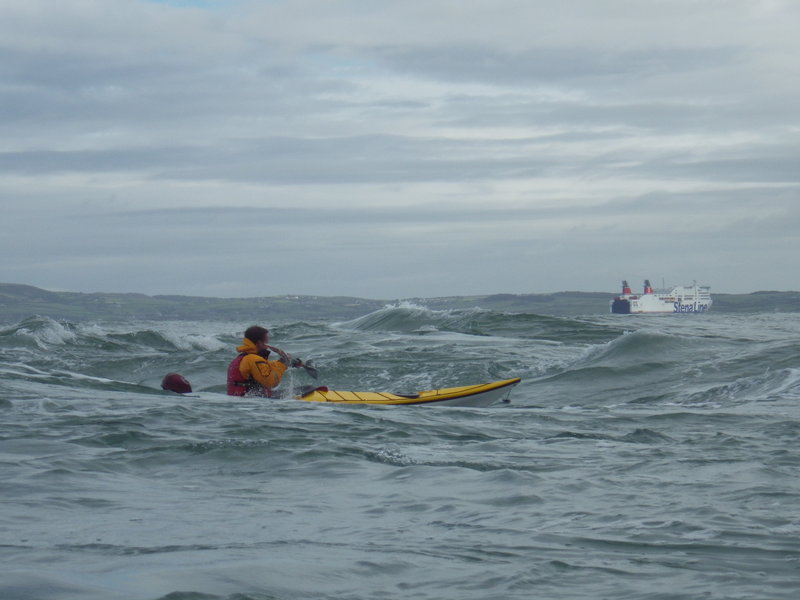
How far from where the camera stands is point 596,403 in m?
16.0

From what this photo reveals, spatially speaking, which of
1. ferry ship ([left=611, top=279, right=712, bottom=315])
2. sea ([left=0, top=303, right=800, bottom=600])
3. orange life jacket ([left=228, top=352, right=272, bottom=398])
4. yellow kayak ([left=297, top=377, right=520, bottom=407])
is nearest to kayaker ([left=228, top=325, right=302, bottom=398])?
orange life jacket ([left=228, top=352, right=272, bottom=398])

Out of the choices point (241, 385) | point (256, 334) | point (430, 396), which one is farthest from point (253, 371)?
point (430, 396)

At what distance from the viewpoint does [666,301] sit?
107 meters

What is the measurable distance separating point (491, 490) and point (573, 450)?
2.44 meters

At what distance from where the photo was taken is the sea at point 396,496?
16.9 feet

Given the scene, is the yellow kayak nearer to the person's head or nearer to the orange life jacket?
the orange life jacket

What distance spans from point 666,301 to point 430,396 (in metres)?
96.8

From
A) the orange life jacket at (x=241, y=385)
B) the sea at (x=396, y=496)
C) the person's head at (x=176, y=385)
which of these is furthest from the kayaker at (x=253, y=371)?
the person's head at (x=176, y=385)

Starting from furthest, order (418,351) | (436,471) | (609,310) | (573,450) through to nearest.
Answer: (609,310) < (418,351) < (573,450) < (436,471)

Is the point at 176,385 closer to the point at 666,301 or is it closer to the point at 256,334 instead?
the point at 256,334

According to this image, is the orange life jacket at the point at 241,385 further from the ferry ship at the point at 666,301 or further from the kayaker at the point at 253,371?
the ferry ship at the point at 666,301

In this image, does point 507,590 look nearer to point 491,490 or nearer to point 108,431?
point 491,490

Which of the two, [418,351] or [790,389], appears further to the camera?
[418,351]

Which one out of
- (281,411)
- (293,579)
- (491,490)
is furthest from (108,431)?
(293,579)
